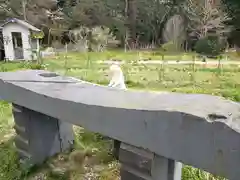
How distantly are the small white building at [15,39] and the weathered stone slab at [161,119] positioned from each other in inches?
446

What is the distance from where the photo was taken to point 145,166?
7.61 feet

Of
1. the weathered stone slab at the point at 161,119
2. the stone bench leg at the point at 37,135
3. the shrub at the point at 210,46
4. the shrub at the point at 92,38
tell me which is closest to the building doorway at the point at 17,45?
the shrub at the point at 92,38

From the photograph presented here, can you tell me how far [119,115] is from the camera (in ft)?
7.54

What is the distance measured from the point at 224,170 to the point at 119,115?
86 cm

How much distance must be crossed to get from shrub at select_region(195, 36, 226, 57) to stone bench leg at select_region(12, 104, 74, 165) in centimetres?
1297

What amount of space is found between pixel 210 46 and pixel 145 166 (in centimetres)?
1407

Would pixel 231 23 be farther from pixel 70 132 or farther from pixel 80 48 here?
pixel 70 132

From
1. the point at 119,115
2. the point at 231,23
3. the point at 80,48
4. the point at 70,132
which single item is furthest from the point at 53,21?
the point at 119,115

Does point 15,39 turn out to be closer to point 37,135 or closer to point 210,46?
point 210,46

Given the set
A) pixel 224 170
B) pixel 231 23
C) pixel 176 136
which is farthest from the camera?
pixel 231 23

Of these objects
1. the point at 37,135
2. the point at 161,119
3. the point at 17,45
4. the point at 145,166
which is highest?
the point at 17,45

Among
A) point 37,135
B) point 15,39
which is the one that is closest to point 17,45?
point 15,39

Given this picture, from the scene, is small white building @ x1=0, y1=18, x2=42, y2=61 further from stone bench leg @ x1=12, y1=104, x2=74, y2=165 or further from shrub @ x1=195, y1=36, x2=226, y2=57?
stone bench leg @ x1=12, y1=104, x2=74, y2=165

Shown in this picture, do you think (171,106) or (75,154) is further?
(75,154)
